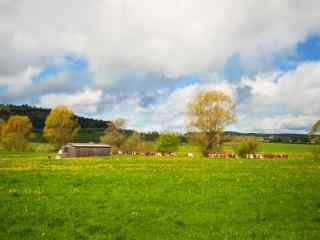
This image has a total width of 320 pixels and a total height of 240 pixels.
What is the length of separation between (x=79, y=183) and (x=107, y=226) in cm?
1084

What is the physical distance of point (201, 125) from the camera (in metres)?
76.4

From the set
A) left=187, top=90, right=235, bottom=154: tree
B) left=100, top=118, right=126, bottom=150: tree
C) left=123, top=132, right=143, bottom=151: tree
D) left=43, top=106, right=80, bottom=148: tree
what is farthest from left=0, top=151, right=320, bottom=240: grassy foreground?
left=100, top=118, right=126, bottom=150: tree

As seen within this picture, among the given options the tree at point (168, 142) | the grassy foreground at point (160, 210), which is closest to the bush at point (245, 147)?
the tree at point (168, 142)

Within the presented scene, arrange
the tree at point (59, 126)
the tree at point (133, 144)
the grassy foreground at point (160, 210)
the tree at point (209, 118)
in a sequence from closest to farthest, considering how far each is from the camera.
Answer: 1. the grassy foreground at point (160, 210)
2. the tree at point (209, 118)
3. the tree at point (59, 126)
4. the tree at point (133, 144)

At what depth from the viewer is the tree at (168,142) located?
96.2 metres

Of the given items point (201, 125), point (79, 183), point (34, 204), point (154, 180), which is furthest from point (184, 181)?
point (201, 125)

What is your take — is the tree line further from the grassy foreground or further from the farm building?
the grassy foreground

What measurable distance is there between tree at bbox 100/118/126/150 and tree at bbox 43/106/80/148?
572 inches

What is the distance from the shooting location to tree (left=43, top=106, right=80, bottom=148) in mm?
115125

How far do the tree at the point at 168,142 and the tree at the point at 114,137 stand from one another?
32.5 m

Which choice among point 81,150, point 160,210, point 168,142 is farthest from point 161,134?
point 160,210

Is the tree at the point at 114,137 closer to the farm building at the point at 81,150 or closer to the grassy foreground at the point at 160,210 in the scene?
the farm building at the point at 81,150

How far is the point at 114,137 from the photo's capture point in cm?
12938

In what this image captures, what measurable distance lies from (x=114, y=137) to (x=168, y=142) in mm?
38253
